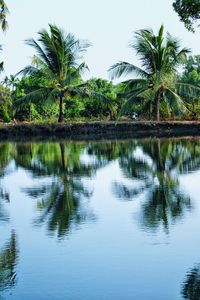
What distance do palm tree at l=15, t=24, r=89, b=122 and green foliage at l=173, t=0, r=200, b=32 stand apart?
17944 mm

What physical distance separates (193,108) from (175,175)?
19226 mm

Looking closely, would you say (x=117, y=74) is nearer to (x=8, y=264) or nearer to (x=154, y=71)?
(x=154, y=71)

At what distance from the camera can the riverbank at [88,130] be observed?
95.1 ft

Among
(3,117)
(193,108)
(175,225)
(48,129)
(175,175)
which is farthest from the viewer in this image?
(3,117)

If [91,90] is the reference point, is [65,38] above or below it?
above

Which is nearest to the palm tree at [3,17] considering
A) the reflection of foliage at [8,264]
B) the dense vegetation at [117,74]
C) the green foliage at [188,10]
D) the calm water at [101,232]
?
the dense vegetation at [117,74]

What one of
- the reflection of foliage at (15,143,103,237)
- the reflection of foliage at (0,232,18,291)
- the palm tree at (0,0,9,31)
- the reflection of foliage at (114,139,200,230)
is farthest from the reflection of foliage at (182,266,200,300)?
the palm tree at (0,0,9,31)

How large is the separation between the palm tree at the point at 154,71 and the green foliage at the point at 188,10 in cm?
1763

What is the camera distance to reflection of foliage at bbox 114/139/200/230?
30.0ft

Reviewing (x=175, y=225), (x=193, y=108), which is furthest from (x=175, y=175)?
(x=193, y=108)

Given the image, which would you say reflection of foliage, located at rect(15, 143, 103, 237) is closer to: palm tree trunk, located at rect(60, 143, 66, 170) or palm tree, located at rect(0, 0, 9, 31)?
palm tree trunk, located at rect(60, 143, 66, 170)

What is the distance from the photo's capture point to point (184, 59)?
98.0 feet

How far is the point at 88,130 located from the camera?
96.4 ft

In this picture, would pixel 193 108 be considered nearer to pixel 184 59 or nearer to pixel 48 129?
pixel 184 59
